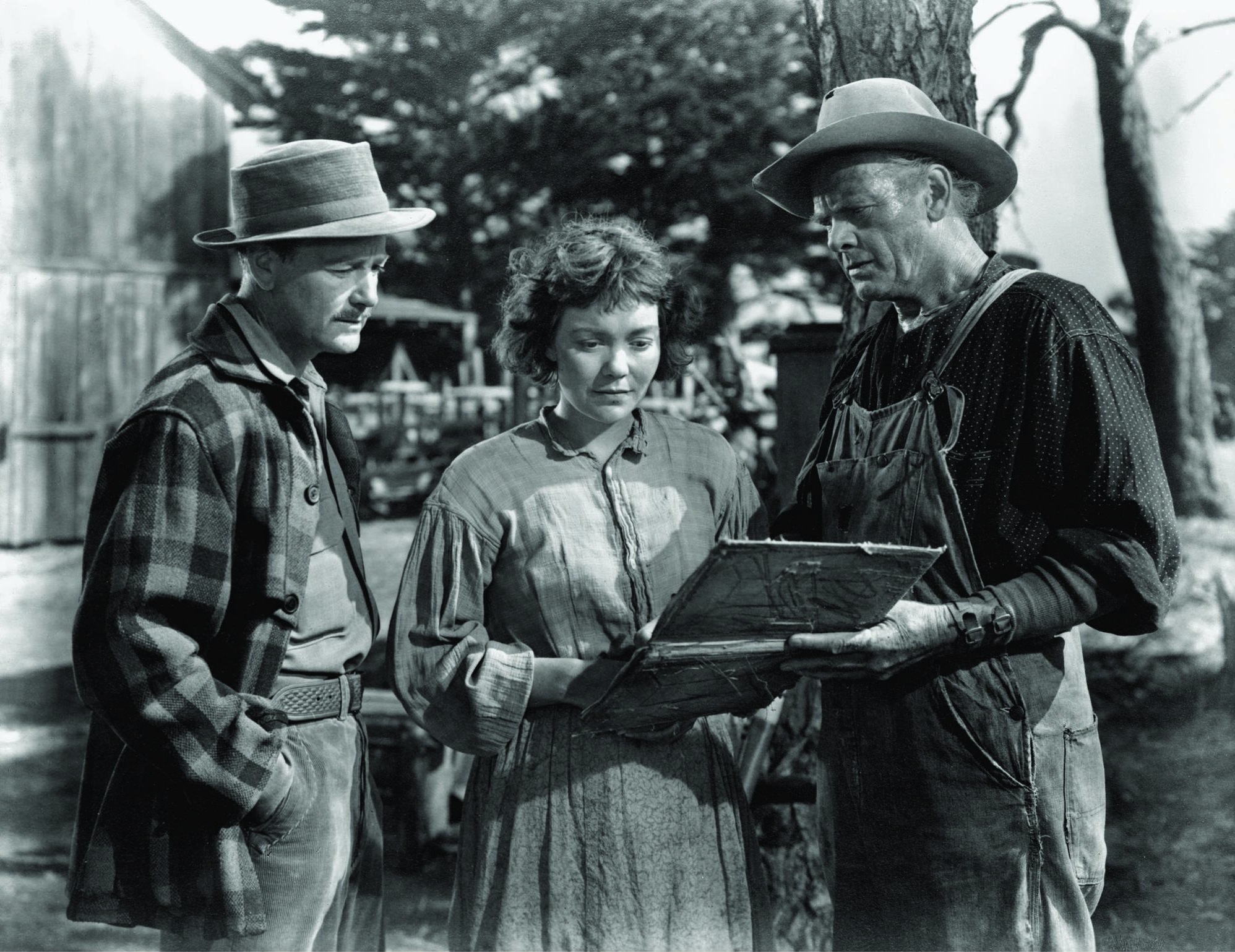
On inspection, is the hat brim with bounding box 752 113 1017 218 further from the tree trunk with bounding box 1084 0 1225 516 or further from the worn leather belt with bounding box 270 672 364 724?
the tree trunk with bounding box 1084 0 1225 516

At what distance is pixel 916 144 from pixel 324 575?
140 centimetres

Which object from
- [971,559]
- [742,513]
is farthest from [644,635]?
[971,559]

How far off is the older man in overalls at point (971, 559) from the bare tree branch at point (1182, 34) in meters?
3.11

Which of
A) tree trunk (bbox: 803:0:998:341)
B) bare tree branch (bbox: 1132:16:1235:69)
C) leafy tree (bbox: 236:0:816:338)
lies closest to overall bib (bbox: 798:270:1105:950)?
tree trunk (bbox: 803:0:998:341)

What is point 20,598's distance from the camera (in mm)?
6270

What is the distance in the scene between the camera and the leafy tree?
6109 mm

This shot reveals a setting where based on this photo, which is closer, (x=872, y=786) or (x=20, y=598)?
(x=872, y=786)

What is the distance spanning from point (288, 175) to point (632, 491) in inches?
35.3

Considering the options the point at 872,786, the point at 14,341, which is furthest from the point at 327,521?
the point at 14,341

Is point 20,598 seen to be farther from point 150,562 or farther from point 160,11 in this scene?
point 150,562

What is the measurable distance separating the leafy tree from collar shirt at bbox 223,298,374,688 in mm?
4025

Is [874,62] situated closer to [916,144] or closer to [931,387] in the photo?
[916,144]

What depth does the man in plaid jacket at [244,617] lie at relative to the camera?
1936 millimetres

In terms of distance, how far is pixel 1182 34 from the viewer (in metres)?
4.75
